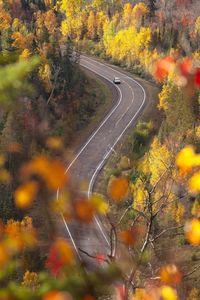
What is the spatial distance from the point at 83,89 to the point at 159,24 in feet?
65.7

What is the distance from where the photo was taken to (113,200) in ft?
68.3

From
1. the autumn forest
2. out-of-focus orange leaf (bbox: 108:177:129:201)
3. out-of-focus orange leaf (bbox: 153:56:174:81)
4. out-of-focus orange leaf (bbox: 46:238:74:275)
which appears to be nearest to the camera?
the autumn forest

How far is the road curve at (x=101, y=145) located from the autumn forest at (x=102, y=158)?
15cm

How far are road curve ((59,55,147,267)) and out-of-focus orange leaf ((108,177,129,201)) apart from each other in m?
1.48

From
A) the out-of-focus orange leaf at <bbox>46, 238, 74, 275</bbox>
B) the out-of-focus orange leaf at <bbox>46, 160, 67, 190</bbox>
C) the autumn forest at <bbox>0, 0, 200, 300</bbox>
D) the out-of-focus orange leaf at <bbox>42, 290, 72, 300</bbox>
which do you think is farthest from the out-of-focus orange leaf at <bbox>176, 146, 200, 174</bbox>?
the out-of-focus orange leaf at <bbox>42, 290, 72, 300</bbox>

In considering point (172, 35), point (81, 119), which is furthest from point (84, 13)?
point (81, 119)

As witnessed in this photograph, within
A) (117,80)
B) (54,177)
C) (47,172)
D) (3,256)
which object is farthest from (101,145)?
(3,256)

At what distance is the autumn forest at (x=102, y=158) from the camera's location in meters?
5.19

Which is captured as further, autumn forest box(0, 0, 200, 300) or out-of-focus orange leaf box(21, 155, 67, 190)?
out-of-focus orange leaf box(21, 155, 67, 190)

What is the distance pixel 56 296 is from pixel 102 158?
82.2 ft

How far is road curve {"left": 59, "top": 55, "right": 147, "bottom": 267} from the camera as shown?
59.4 feet

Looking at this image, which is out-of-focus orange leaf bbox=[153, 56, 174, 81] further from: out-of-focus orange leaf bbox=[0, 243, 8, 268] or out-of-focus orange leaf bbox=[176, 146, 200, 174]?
out-of-focus orange leaf bbox=[0, 243, 8, 268]

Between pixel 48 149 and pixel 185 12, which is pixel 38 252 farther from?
pixel 185 12

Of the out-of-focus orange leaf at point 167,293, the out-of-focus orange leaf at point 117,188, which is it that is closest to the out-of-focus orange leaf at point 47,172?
the out-of-focus orange leaf at point 117,188
